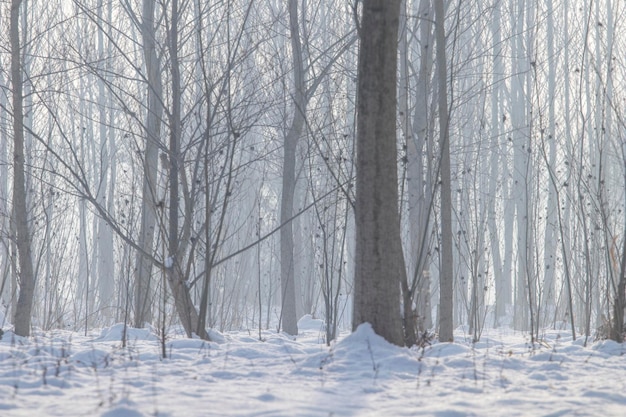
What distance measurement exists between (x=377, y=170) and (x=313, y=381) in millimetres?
1435

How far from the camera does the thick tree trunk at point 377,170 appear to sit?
4484mm

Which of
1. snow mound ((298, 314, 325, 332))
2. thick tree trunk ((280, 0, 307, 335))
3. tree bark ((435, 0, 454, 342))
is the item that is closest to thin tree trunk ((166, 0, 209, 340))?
tree bark ((435, 0, 454, 342))

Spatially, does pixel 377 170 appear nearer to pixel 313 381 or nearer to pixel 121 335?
pixel 313 381

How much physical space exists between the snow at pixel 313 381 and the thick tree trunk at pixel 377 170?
22 cm

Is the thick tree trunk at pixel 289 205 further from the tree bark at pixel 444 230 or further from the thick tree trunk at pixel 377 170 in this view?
the thick tree trunk at pixel 377 170

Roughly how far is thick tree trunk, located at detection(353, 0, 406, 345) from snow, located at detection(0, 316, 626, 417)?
22 cm

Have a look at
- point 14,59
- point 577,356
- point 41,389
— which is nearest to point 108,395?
point 41,389

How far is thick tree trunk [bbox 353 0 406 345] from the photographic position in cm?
448

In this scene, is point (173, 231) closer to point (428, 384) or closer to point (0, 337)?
point (0, 337)

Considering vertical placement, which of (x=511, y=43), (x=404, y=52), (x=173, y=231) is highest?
(x=511, y=43)

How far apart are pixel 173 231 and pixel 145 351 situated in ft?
5.33

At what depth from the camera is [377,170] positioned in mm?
4496

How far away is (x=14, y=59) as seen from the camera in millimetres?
7039

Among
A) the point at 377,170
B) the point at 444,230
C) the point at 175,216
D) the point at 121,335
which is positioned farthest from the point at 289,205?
the point at 377,170
